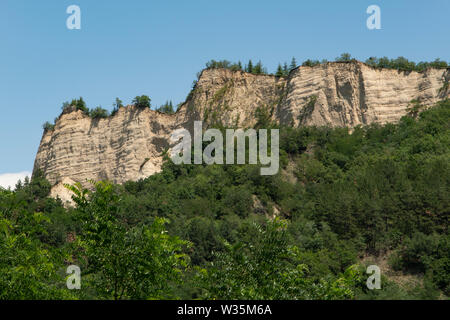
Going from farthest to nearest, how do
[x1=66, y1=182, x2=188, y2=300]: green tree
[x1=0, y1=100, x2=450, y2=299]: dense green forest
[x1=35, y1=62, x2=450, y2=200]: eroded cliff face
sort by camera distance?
[x1=35, y1=62, x2=450, y2=200]: eroded cliff face → [x1=0, y1=100, x2=450, y2=299]: dense green forest → [x1=66, y1=182, x2=188, y2=300]: green tree

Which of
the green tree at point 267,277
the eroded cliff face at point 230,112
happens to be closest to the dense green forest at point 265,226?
the green tree at point 267,277

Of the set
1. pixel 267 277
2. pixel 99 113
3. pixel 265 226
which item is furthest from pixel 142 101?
pixel 267 277

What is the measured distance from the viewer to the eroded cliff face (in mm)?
61438

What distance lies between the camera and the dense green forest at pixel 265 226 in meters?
10.6

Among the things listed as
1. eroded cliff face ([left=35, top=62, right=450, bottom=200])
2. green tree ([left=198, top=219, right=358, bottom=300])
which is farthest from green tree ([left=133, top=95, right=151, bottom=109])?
green tree ([left=198, top=219, right=358, bottom=300])

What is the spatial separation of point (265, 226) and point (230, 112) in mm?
39975

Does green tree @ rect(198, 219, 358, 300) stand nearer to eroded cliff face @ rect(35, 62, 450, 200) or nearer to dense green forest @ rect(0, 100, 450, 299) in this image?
dense green forest @ rect(0, 100, 450, 299)

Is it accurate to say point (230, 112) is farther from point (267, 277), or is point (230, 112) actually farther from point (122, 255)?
point (122, 255)

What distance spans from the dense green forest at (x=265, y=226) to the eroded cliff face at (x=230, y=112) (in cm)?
298

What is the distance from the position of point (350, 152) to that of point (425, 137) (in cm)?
764

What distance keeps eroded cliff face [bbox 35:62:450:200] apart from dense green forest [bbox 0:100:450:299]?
2984mm

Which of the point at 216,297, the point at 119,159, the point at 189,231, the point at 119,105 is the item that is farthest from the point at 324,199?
the point at 216,297

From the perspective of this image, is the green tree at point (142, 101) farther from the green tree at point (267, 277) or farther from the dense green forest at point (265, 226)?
the green tree at point (267, 277)
